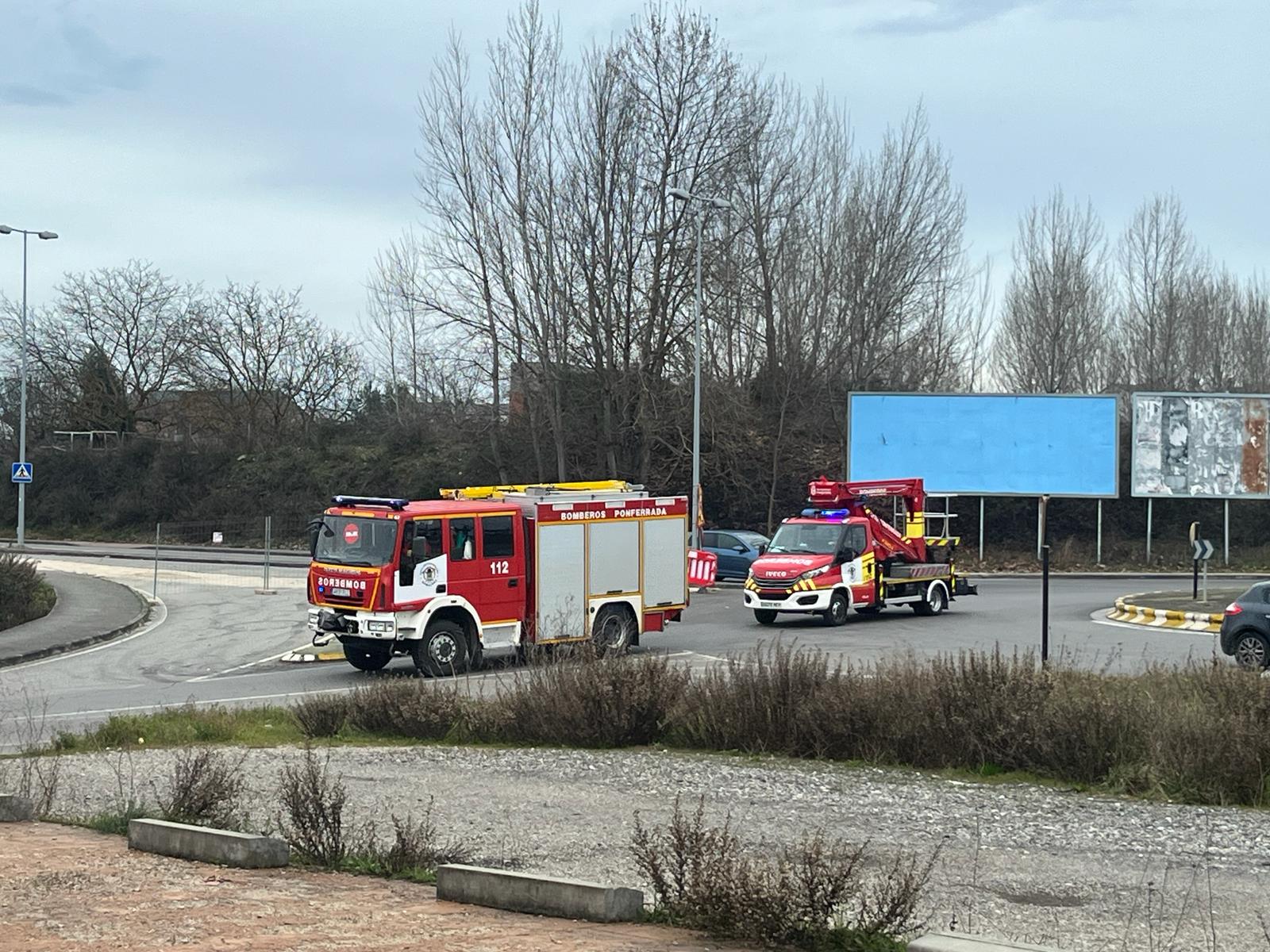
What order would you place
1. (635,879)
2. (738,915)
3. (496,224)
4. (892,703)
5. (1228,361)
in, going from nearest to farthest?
(738,915) < (635,879) < (892,703) < (496,224) < (1228,361)

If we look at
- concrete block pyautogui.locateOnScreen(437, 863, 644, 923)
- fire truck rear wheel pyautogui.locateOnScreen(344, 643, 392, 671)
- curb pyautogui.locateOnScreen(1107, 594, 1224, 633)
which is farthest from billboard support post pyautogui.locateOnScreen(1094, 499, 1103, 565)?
concrete block pyautogui.locateOnScreen(437, 863, 644, 923)

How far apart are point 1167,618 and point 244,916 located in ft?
79.2

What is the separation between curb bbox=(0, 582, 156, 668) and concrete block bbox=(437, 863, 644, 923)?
18.0 m

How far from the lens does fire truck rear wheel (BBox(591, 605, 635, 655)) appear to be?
22.5 meters

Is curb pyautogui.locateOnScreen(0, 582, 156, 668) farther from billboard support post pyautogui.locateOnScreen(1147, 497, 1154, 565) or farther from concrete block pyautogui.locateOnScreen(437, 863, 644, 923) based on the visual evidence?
billboard support post pyautogui.locateOnScreen(1147, 497, 1154, 565)

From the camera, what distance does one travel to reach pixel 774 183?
46438mm

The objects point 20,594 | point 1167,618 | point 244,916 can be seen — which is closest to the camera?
point 244,916

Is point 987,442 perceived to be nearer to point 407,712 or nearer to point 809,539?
point 809,539

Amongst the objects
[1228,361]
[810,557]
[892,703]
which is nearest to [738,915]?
[892,703]

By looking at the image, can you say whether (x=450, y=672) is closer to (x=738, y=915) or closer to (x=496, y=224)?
(x=738, y=915)

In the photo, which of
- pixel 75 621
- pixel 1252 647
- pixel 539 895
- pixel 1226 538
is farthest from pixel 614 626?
pixel 1226 538

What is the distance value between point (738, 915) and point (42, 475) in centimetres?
6330

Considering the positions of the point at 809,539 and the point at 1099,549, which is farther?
the point at 1099,549

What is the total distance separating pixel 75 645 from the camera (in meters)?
25.3
